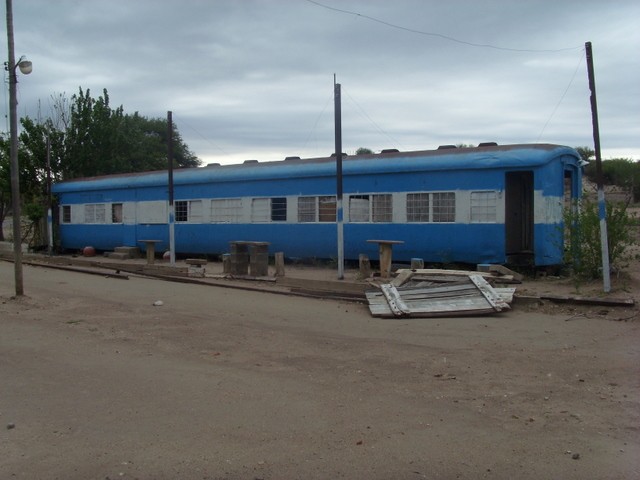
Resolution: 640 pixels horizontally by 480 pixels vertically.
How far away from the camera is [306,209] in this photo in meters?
17.9

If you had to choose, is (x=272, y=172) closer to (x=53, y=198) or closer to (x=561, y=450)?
(x=53, y=198)

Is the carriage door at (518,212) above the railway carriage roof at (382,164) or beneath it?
beneath

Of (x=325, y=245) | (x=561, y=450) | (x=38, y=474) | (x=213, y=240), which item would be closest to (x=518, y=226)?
(x=325, y=245)

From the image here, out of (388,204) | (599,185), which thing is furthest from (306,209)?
(599,185)

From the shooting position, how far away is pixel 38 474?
404cm

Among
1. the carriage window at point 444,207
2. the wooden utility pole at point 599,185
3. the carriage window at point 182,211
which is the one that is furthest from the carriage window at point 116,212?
the wooden utility pole at point 599,185

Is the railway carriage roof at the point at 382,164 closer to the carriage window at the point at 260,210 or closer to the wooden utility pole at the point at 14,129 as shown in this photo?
the carriage window at the point at 260,210

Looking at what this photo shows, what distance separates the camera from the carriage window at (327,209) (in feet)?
56.7

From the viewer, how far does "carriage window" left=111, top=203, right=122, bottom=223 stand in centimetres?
2345

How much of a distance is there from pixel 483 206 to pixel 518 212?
1.51 m

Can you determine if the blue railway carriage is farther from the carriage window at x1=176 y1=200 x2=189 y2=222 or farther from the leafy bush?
the leafy bush

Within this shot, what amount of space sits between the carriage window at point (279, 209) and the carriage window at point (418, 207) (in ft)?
13.7

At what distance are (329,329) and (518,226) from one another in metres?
8.09

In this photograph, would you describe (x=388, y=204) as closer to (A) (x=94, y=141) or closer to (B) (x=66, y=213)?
(B) (x=66, y=213)
